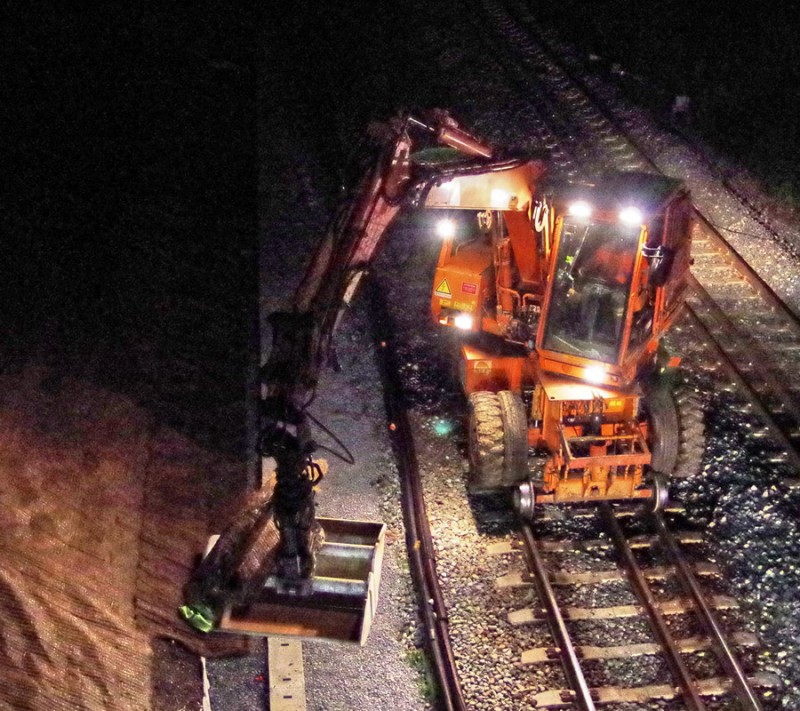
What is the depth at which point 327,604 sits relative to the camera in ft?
22.3

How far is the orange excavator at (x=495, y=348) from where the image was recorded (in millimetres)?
5898

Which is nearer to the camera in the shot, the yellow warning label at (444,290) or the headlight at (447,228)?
the yellow warning label at (444,290)

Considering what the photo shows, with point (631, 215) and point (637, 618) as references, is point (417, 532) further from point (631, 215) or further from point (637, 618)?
point (631, 215)

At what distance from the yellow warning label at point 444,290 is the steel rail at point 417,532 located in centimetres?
169

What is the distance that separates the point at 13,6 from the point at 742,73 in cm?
1625

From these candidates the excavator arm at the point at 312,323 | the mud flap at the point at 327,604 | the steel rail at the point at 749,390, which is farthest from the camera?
the steel rail at the point at 749,390

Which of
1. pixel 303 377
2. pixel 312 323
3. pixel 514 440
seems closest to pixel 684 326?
pixel 514 440

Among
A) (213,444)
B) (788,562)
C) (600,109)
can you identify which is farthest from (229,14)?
(788,562)

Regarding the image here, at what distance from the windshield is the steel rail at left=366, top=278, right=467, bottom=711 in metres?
2.42

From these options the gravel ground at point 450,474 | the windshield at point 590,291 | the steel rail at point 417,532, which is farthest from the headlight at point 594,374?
the steel rail at point 417,532

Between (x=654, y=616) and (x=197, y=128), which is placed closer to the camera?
(x=654, y=616)

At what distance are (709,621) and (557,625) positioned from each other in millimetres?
1514

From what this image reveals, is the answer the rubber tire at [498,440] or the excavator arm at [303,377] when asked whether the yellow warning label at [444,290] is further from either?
the excavator arm at [303,377]

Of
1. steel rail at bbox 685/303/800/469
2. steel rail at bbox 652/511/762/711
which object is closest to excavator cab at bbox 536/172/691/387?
steel rail at bbox 652/511/762/711
